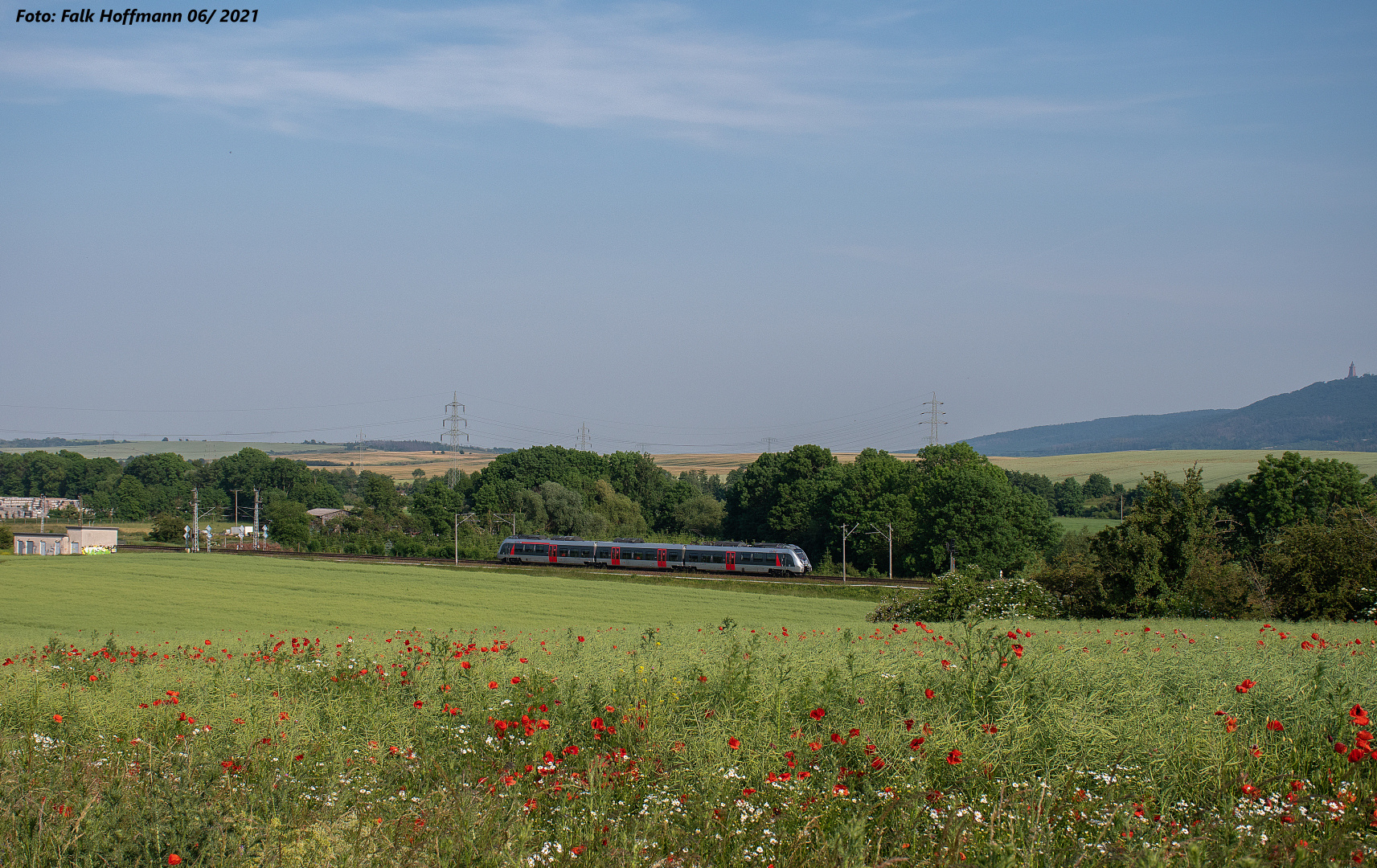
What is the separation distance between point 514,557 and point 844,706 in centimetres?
6263

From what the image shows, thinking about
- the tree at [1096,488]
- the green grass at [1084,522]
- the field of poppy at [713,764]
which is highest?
the field of poppy at [713,764]

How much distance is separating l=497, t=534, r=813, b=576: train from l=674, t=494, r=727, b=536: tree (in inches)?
1757

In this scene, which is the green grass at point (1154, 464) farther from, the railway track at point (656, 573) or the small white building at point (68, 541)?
the small white building at point (68, 541)

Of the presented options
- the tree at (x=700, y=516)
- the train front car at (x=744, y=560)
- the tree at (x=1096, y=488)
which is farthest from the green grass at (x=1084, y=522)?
the train front car at (x=744, y=560)

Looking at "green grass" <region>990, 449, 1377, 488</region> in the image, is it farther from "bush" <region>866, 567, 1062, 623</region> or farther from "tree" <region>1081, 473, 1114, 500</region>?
"bush" <region>866, 567, 1062, 623</region>

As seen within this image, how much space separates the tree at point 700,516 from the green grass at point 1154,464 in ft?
217

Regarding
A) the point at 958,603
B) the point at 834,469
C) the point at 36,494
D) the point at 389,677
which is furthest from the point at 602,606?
the point at 36,494

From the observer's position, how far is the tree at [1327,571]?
25.6 metres

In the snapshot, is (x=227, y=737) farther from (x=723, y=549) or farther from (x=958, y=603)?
(x=723, y=549)

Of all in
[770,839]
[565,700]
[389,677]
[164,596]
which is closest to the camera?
[770,839]

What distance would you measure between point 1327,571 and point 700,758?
27.4 meters

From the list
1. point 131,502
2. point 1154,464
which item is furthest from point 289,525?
point 1154,464

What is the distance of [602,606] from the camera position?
38.7m

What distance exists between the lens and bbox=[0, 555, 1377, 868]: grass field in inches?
187
